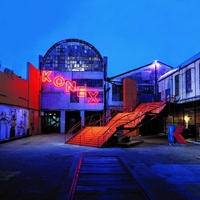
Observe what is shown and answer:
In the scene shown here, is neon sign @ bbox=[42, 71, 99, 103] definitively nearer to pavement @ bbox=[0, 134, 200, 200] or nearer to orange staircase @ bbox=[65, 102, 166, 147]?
orange staircase @ bbox=[65, 102, 166, 147]

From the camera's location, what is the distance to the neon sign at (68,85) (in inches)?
1266

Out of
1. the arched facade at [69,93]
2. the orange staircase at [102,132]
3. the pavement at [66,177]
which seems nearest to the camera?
the pavement at [66,177]

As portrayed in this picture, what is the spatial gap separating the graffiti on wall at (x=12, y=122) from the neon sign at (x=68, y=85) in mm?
7075

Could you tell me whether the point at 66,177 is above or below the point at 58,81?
below

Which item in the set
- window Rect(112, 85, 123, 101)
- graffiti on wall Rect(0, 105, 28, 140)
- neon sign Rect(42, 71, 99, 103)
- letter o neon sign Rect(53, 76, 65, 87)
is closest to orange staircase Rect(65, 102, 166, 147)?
graffiti on wall Rect(0, 105, 28, 140)

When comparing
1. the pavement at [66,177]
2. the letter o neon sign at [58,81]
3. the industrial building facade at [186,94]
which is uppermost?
the letter o neon sign at [58,81]

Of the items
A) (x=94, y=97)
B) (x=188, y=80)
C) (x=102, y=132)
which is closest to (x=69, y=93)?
(x=94, y=97)

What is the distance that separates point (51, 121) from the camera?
1406 inches

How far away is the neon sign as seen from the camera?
32156 millimetres

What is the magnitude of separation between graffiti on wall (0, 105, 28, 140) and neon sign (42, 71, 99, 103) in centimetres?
708

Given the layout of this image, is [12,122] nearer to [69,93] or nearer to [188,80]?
[69,93]

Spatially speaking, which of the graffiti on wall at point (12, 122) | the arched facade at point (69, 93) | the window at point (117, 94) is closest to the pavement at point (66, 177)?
the graffiti on wall at point (12, 122)

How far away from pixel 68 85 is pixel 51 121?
7.05 metres

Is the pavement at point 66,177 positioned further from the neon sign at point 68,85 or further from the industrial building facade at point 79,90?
the neon sign at point 68,85
